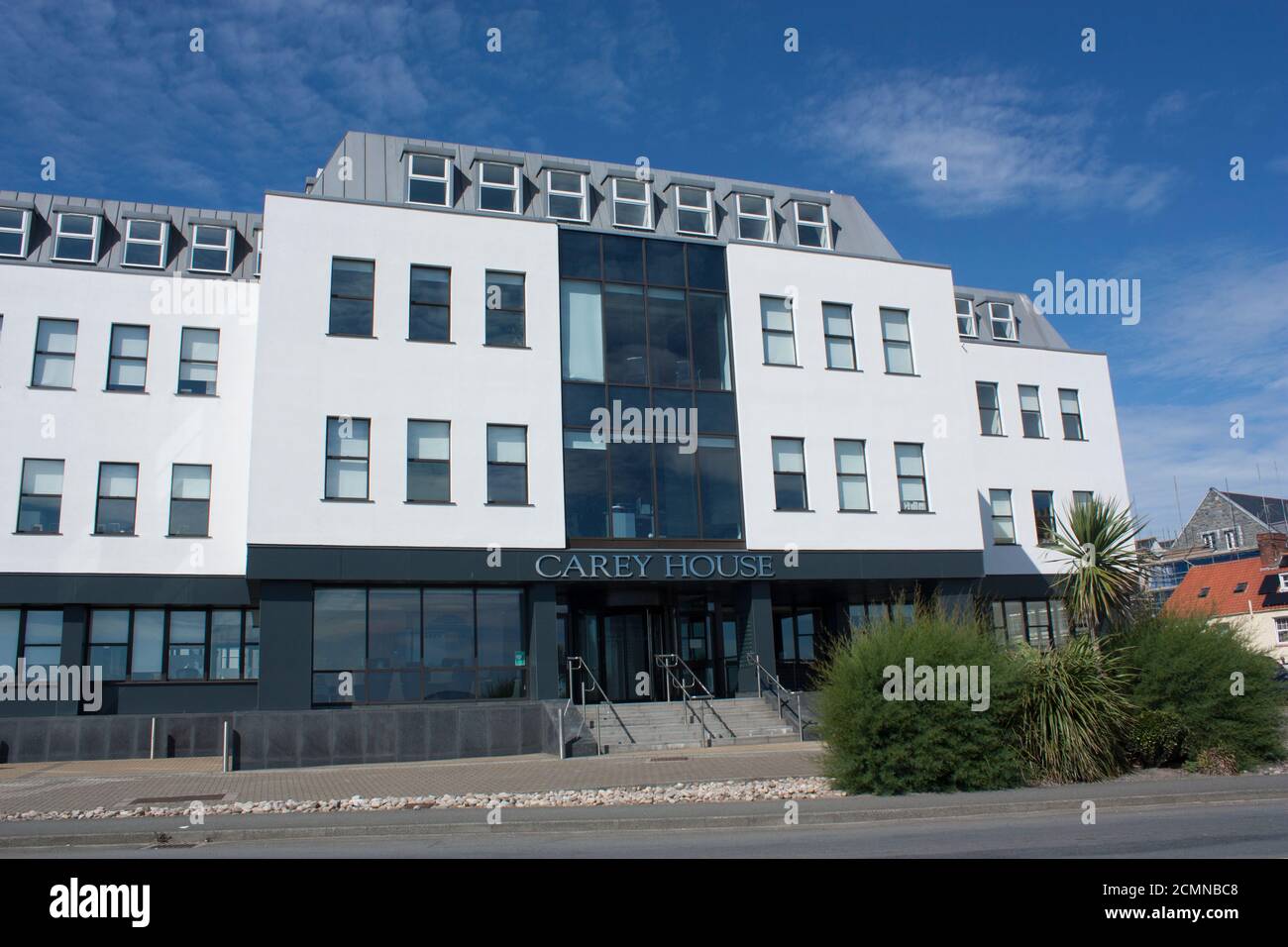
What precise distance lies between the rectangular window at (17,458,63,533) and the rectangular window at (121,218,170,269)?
20.3ft

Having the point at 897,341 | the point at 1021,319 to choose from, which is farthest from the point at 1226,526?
the point at 897,341

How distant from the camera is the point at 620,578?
79.7ft

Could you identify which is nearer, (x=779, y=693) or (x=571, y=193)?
(x=779, y=693)

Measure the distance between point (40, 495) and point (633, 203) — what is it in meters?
17.2

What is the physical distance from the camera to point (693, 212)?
29.0 metres

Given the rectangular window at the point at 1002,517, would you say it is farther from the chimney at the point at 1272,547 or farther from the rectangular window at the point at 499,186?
the chimney at the point at 1272,547

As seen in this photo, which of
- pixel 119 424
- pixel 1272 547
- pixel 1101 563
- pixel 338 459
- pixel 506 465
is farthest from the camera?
pixel 1272 547

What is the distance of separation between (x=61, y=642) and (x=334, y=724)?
8.80m

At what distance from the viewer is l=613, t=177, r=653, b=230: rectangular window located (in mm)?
28562

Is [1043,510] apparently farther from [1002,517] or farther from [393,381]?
[393,381]

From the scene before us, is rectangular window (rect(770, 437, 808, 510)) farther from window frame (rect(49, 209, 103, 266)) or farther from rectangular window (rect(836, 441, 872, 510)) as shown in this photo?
window frame (rect(49, 209, 103, 266))
